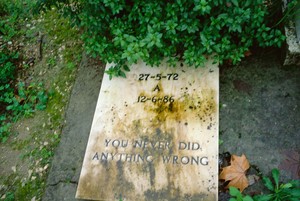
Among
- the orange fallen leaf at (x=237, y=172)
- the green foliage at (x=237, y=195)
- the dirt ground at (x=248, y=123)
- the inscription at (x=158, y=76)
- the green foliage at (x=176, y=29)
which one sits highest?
the green foliage at (x=176, y=29)

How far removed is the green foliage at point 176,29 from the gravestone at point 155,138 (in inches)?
7.9

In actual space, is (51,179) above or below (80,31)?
below

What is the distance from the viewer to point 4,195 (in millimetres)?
2535

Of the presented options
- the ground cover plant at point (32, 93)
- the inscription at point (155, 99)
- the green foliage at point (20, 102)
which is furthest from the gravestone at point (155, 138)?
the green foliage at point (20, 102)

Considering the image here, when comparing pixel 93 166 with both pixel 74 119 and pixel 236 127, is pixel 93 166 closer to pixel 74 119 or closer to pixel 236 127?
pixel 74 119

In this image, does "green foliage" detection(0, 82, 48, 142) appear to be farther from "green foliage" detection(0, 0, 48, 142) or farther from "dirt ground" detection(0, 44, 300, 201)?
"dirt ground" detection(0, 44, 300, 201)

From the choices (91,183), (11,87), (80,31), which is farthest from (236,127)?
(11,87)

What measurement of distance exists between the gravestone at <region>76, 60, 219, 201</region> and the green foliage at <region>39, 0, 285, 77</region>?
20cm

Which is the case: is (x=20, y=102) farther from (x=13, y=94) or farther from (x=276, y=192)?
(x=276, y=192)

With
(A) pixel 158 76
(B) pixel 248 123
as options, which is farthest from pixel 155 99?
(B) pixel 248 123

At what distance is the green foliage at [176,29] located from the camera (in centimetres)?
209

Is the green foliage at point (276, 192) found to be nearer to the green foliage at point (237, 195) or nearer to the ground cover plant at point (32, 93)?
the green foliage at point (237, 195)

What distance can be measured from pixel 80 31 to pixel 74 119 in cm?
116

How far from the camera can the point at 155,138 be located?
7.66 feet
